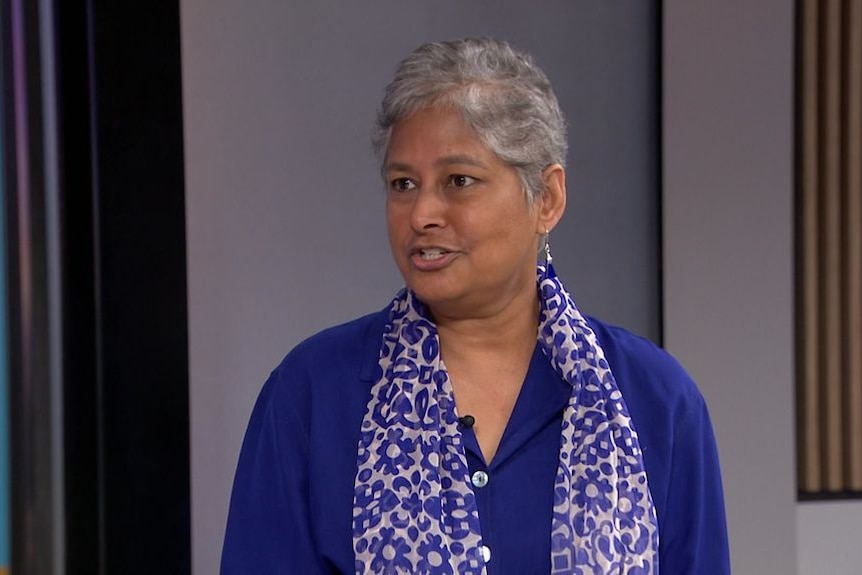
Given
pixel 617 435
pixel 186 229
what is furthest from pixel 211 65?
pixel 617 435

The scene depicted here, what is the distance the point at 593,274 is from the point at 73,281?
1.62 metres

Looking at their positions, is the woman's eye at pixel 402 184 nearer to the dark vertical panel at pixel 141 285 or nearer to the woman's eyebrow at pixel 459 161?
the woman's eyebrow at pixel 459 161

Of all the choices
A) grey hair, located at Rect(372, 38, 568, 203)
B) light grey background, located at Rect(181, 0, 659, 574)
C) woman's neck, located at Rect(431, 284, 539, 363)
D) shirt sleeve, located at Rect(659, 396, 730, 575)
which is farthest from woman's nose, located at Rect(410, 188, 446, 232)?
light grey background, located at Rect(181, 0, 659, 574)

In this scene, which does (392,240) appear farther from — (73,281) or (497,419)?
(73,281)

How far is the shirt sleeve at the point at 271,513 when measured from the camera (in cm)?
181

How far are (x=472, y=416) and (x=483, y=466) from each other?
0.28ft

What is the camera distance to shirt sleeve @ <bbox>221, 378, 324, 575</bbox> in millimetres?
1809

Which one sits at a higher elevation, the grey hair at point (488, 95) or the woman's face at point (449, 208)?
the grey hair at point (488, 95)

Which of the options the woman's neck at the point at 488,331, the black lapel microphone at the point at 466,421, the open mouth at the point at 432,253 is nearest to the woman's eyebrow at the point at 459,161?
the open mouth at the point at 432,253

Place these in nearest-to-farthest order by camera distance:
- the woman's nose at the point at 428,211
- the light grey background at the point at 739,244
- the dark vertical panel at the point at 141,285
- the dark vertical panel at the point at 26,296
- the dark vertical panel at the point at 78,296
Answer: the woman's nose at the point at 428,211 → the dark vertical panel at the point at 26,296 → the dark vertical panel at the point at 78,296 → the dark vertical panel at the point at 141,285 → the light grey background at the point at 739,244

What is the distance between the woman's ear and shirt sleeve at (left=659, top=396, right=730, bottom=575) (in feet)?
1.25

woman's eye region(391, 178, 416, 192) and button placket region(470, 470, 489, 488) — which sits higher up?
woman's eye region(391, 178, 416, 192)

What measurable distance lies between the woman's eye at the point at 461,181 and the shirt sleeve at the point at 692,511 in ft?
1.70

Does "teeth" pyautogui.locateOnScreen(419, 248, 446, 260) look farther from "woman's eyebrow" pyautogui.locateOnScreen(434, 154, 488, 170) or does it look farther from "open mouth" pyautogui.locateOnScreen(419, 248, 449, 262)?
"woman's eyebrow" pyautogui.locateOnScreen(434, 154, 488, 170)
